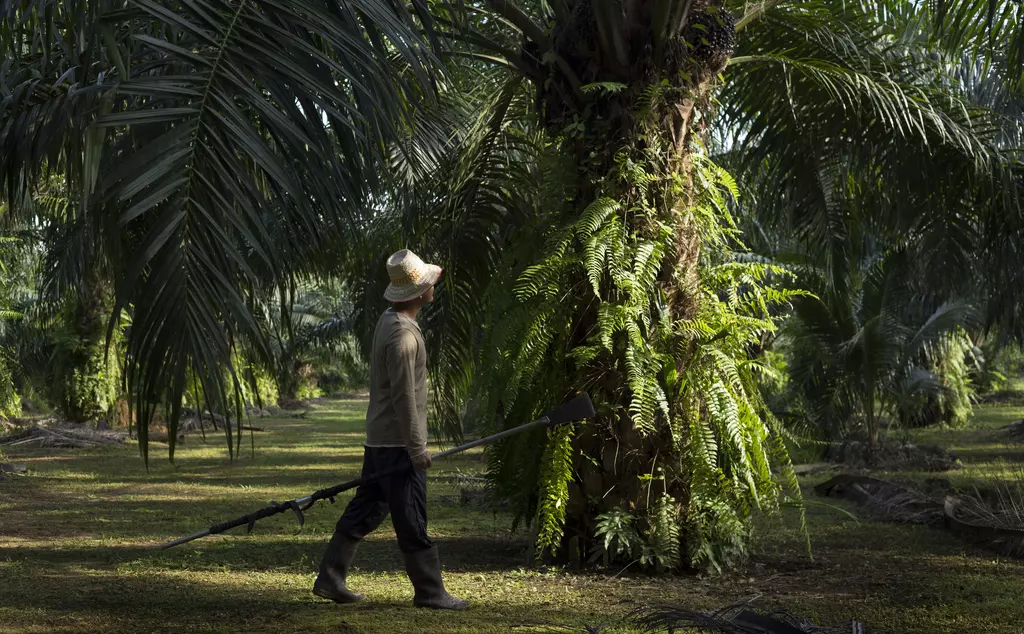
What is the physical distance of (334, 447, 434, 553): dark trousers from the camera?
20.9ft

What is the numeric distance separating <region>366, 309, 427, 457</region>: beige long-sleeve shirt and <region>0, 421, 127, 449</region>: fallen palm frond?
16.0 metres

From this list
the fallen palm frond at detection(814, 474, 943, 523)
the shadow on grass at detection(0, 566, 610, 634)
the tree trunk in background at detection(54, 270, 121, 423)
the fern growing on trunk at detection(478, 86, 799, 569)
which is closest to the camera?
the shadow on grass at detection(0, 566, 610, 634)

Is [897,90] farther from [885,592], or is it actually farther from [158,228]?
[158,228]

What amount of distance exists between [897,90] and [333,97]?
237 inches

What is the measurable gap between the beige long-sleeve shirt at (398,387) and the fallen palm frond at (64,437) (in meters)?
16.0

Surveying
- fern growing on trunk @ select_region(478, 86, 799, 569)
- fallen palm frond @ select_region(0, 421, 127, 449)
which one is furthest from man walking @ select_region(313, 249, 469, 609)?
fallen palm frond @ select_region(0, 421, 127, 449)

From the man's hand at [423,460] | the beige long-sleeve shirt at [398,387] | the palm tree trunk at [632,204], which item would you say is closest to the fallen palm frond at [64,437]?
the palm tree trunk at [632,204]

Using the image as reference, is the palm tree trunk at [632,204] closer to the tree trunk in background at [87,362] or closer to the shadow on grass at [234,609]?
the shadow on grass at [234,609]

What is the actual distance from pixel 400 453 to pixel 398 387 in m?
0.37

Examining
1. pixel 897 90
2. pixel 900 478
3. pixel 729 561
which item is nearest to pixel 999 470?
pixel 900 478

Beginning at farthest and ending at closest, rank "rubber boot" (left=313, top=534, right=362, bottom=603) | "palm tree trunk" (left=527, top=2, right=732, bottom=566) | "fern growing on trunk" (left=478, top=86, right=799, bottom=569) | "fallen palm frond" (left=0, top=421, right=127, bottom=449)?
"fallen palm frond" (left=0, top=421, right=127, bottom=449) < "palm tree trunk" (left=527, top=2, right=732, bottom=566) < "fern growing on trunk" (left=478, top=86, right=799, bottom=569) < "rubber boot" (left=313, top=534, right=362, bottom=603)

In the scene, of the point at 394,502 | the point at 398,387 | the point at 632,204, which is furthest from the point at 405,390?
the point at 632,204

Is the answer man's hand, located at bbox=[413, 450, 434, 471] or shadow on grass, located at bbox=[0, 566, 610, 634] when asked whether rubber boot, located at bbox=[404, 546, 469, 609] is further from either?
man's hand, located at bbox=[413, 450, 434, 471]

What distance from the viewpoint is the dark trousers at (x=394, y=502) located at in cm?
636
